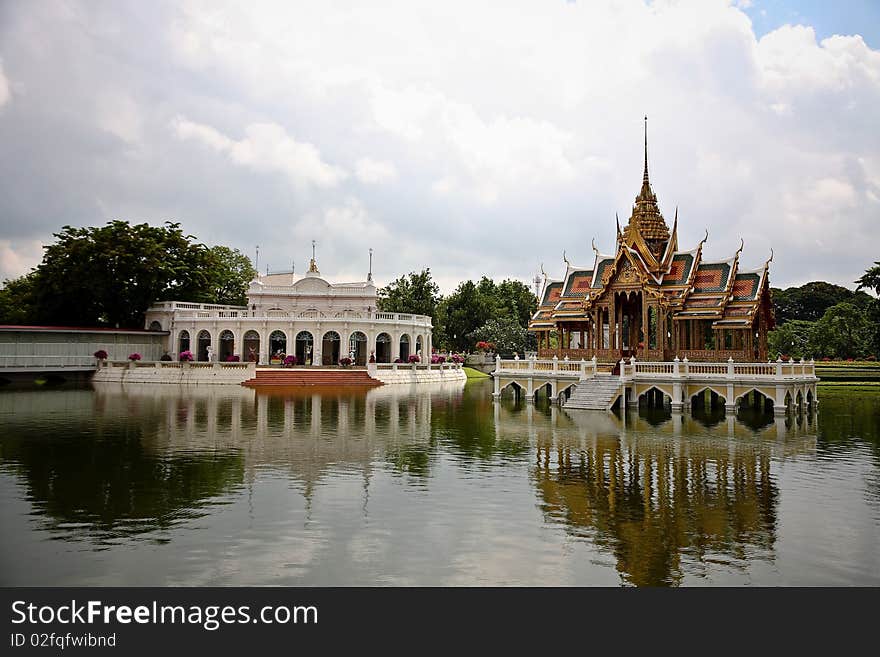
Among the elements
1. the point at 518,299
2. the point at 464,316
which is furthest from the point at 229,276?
the point at 518,299

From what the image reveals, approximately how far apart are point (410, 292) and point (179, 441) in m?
47.6

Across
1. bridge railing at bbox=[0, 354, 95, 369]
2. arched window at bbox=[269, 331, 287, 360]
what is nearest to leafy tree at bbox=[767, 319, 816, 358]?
arched window at bbox=[269, 331, 287, 360]

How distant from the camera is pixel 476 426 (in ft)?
66.9

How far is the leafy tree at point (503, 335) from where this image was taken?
59.0m

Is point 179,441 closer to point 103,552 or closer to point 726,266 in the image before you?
point 103,552

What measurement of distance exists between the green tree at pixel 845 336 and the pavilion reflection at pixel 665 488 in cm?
2810

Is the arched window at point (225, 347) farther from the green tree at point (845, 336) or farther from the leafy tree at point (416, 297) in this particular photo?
the green tree at point (845, 336)

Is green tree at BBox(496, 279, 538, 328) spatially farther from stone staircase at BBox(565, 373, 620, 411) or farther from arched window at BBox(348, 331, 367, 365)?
stone staircase at BBox(565, 373, 620, 411)

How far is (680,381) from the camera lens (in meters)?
24.5

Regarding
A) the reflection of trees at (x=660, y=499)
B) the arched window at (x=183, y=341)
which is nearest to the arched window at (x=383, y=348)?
the arched window at (x=183, y=341)

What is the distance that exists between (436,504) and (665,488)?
3.80 meters

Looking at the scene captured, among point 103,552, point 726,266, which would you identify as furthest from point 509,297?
point 103,552

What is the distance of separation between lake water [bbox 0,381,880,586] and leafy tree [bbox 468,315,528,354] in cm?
3882
